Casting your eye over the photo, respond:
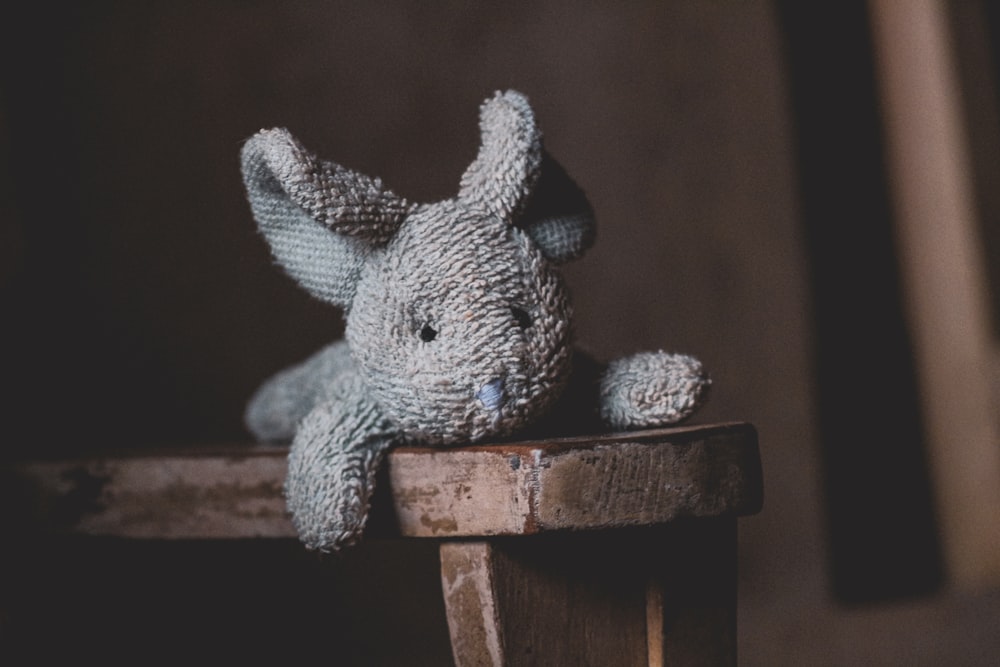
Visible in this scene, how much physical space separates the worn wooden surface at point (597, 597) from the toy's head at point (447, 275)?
0.30 feet

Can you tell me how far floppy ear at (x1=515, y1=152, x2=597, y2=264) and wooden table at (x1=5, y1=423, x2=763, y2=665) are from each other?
0.14 meters

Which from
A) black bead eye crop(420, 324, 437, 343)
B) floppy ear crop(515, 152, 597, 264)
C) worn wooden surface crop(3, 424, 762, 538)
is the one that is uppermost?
floppy ear crop(515, 152, 597, 264)

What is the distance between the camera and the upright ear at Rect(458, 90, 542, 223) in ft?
2.49

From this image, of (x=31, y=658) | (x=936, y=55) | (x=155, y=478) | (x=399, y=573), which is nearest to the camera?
(x=155, y=478)

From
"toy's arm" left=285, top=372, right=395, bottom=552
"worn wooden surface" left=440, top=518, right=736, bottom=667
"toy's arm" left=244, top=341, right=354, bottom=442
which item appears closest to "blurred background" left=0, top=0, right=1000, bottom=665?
"toy's arm" left=244, top=341, right=354, bottom=442

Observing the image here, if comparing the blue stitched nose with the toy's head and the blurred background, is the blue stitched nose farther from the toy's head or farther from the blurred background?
the blurred background

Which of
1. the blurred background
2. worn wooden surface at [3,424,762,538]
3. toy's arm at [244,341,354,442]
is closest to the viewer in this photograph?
worn wooden surface at [3,424,762,538]

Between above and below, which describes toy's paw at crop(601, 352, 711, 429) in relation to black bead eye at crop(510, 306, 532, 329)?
below

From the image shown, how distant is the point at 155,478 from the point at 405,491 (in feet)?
0.98

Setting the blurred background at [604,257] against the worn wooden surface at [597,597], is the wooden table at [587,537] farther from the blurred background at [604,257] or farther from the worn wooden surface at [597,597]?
the blurred background at [604,257]

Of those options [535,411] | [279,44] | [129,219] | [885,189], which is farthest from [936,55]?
[535,411]

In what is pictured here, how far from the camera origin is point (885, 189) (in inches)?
78.0

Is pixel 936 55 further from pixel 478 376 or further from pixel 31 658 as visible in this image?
pixel 31 658

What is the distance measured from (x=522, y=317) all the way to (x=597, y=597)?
0.66ft
